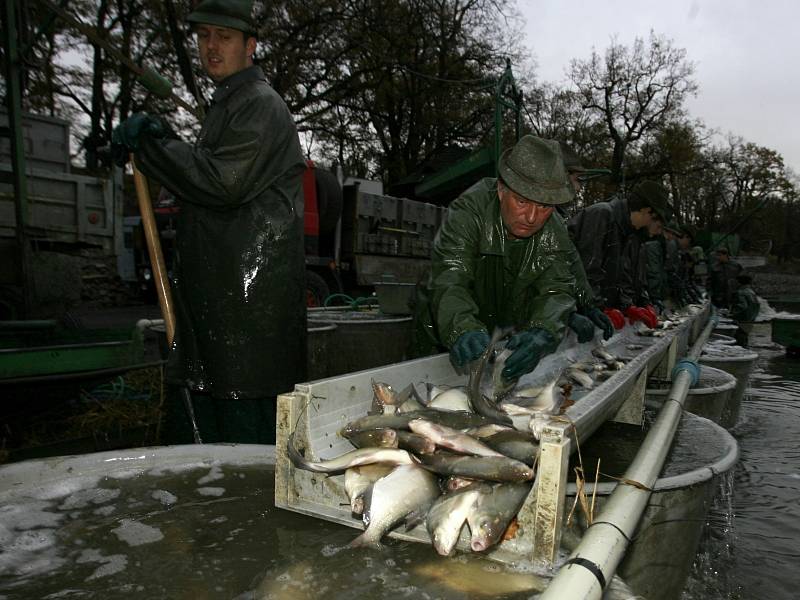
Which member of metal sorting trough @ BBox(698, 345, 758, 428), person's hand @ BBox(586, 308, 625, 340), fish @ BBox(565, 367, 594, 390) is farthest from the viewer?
metal sorting trough @ BBox(698, 345, 758, 428)

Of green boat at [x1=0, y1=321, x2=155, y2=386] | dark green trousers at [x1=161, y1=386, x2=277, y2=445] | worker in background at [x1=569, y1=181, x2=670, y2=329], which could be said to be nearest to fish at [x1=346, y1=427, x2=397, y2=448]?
dark green trousers at [x1=161, y1=386, x2=277, y2=445]

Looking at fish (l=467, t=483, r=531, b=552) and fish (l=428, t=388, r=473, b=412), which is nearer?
fish (l=467, t=483, r=531, b=552)

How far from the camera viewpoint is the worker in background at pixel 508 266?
313 cm

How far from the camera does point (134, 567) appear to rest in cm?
152

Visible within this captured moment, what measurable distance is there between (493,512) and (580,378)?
2.09 metres

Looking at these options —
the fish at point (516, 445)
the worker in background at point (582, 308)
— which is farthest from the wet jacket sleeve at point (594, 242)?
the fish at point (516, 445)

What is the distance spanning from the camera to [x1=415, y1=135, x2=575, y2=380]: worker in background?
123 inches

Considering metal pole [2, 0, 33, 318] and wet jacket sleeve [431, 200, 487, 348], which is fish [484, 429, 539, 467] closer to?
wet jacket sleeve [431, 200, 487, 348]

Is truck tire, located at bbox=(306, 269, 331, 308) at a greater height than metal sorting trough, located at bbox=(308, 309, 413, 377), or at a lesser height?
greater

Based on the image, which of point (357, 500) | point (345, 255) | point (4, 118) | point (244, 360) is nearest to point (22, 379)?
point (244, 360)

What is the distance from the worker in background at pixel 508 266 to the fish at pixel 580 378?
10.8 inches

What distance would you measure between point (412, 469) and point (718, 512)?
392 cm

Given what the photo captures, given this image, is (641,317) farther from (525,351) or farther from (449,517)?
(449,517)

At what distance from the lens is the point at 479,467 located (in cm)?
164
